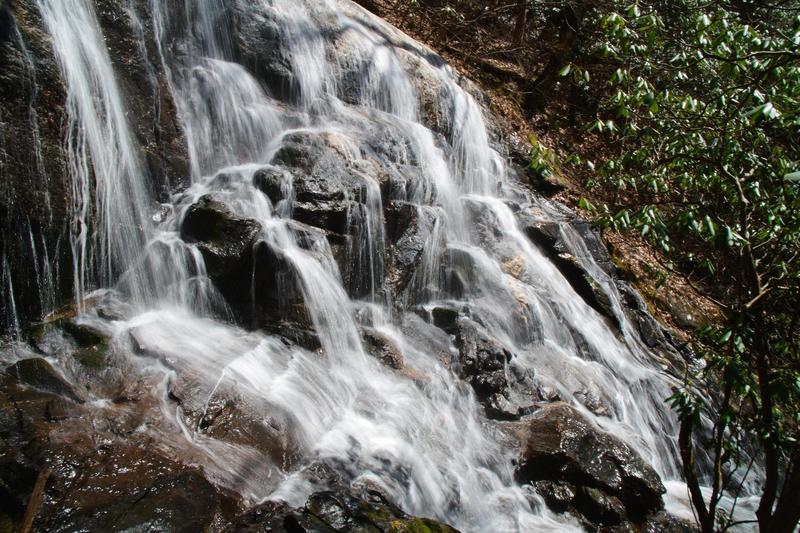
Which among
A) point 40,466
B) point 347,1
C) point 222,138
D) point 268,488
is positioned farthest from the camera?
point 347,1

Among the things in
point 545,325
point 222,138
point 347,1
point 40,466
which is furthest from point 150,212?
point 347,1

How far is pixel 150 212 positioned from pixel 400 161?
3.51 metres

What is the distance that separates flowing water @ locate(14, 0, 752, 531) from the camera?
15.2 feet

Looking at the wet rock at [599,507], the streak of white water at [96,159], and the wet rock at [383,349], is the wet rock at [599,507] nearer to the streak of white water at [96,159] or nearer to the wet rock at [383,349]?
the wet rock at [383,349]

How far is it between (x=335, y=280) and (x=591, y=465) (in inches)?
125

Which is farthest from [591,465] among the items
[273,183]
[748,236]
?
[273,183]

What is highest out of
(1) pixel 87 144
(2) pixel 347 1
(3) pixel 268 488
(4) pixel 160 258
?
(2) pixel 347 1

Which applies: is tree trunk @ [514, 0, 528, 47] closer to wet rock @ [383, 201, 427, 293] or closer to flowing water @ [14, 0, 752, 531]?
flowing water @ [14, 0, 752, 531]

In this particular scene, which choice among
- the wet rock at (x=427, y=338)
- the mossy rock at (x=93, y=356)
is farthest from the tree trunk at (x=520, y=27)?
the mossy rock at (x=93, y=356)

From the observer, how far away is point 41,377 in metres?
4.13

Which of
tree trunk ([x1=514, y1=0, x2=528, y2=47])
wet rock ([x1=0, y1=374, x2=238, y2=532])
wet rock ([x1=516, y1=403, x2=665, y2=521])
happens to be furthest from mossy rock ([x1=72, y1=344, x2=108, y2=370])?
tree trunk ([x1=514, y1=0, x2=528, y2=47])

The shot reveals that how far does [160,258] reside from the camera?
5.67 meters

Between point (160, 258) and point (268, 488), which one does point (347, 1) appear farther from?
point (268, 488)

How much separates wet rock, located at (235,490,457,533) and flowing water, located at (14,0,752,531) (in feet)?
0.88
